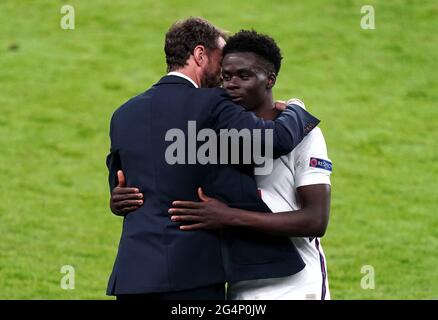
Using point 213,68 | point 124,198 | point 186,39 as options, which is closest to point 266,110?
point 213,68

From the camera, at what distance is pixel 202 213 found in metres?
4.40

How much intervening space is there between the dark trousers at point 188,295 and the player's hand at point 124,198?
376 mm

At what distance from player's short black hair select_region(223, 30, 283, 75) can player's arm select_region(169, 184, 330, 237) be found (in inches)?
24.0

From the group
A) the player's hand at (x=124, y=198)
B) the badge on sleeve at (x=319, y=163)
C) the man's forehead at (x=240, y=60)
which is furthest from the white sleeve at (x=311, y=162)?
the player's hand at (x=124, y=198)

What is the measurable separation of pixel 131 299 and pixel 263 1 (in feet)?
40.1

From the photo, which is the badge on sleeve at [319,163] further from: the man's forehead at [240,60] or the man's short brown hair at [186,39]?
the man's short brown hair at [186,39]

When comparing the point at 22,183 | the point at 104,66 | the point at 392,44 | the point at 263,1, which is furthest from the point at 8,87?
the point at 392,44

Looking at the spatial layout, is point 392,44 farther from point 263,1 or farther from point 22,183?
point 22,183

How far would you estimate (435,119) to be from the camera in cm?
1344

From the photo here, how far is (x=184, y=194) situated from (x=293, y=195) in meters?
0.54

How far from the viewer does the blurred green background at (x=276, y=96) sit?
996cm

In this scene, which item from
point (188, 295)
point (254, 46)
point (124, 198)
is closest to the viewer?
point (188, 295)

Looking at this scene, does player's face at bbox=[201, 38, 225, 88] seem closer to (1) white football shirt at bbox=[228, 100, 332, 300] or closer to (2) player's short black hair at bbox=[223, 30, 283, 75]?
(2) player's short black hair at bbox=[223, 30, 283, 75]

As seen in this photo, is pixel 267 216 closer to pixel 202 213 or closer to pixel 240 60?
pixel 202 213
